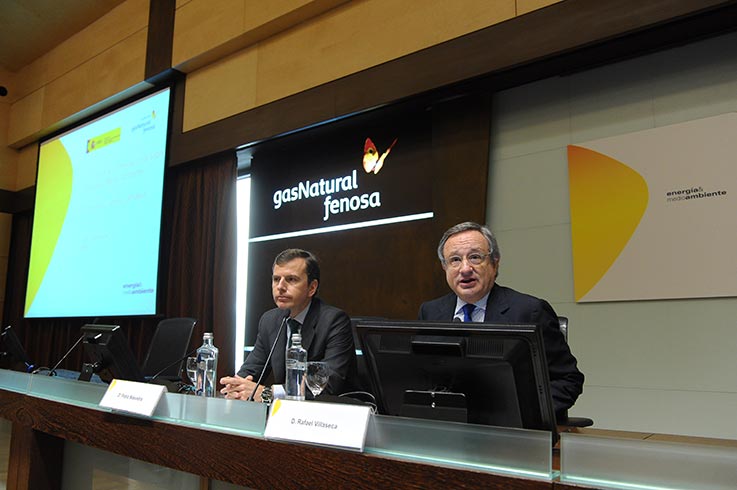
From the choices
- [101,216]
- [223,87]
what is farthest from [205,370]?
[101,216]

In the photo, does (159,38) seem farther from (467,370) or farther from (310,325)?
(467,370)

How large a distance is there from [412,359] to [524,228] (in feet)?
6.63

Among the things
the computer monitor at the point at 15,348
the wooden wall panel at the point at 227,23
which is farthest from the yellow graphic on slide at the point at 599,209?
the computer monitor at the point at 15,348

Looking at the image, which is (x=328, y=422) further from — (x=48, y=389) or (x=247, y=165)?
(x=247, y=165)

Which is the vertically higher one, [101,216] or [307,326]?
[101,216]

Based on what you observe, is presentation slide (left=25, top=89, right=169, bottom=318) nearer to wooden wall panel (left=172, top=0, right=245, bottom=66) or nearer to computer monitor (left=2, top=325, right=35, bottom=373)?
wooden wall panel (left=172, top=0, right=245, bottom=66)

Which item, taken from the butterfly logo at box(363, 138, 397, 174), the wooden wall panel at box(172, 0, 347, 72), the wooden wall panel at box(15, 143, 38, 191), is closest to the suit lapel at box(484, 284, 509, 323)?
the butterfly logo at box(363, 138, 397, 174)

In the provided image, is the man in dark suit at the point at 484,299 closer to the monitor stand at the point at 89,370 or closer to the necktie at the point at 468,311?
the necktie at the point at 468,311

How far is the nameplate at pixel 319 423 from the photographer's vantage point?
2.92 ft

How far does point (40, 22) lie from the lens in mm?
5797

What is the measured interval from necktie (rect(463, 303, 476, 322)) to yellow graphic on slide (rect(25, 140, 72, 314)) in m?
4.81

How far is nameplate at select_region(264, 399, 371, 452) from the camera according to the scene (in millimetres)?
891

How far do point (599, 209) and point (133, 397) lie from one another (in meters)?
2.25

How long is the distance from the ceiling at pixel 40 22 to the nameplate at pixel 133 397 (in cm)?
518
